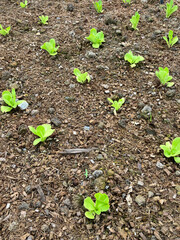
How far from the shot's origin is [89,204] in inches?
58.4

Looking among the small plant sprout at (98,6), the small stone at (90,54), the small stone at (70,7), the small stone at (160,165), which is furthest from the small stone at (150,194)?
the small stone at (70,7)

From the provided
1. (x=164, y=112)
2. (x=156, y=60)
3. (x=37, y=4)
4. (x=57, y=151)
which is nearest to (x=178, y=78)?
(x=156, y=60)

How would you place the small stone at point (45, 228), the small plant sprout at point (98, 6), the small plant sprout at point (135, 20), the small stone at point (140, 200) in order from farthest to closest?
the small plant sprout at point (98, 6)
the small plant sprout at point (135, 20)
the small stone at point (140, 200)
the small stone at point (45, 228)

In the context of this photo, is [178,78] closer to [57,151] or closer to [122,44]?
[122,44]

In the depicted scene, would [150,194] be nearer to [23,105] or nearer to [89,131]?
[89,131]

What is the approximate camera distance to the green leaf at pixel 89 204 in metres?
1.48

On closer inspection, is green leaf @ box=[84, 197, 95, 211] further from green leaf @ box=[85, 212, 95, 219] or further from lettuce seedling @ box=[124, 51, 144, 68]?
lettuce seedling @ box=[124, 51, 144, 68]

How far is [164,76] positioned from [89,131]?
103cm

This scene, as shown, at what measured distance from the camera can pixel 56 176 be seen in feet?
5.64

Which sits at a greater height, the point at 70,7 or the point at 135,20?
the point at 135,20

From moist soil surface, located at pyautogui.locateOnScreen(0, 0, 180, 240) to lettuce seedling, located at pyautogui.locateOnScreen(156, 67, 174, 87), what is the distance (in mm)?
76

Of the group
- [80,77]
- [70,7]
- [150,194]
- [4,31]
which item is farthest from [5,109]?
[70,7]

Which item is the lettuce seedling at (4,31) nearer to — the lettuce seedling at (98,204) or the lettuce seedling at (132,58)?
the lettuce seedling at (132,58)

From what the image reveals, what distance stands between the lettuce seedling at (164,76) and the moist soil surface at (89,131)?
0.08 metres
